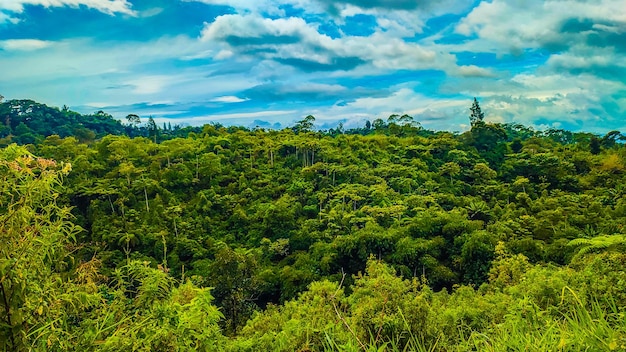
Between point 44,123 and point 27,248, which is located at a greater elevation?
point 44,123

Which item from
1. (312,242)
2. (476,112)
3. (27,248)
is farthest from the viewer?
(476,112)

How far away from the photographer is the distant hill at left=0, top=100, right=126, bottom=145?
34875 mm

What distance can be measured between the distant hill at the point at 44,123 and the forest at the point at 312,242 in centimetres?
46

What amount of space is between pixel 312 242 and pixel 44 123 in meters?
32.1

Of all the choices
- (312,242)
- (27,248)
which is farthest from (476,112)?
(27,248)

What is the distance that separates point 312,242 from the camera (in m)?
19.6

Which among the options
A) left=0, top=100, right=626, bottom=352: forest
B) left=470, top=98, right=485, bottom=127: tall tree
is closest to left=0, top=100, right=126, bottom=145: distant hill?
left=0, top=100, right=626, bottom=352: forest

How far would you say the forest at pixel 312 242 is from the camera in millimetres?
1764

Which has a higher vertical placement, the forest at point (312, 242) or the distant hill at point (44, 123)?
the distant hill at point (44, 123)

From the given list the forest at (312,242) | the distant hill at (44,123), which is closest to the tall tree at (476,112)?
the forest at (312,242)

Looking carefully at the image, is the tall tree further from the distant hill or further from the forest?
the distant hill

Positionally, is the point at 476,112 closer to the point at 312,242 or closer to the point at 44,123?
the point at 312,242

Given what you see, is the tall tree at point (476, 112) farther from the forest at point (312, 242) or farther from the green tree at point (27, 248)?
the green tree at point (27, 248)

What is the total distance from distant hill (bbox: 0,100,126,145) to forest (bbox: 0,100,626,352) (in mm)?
462
